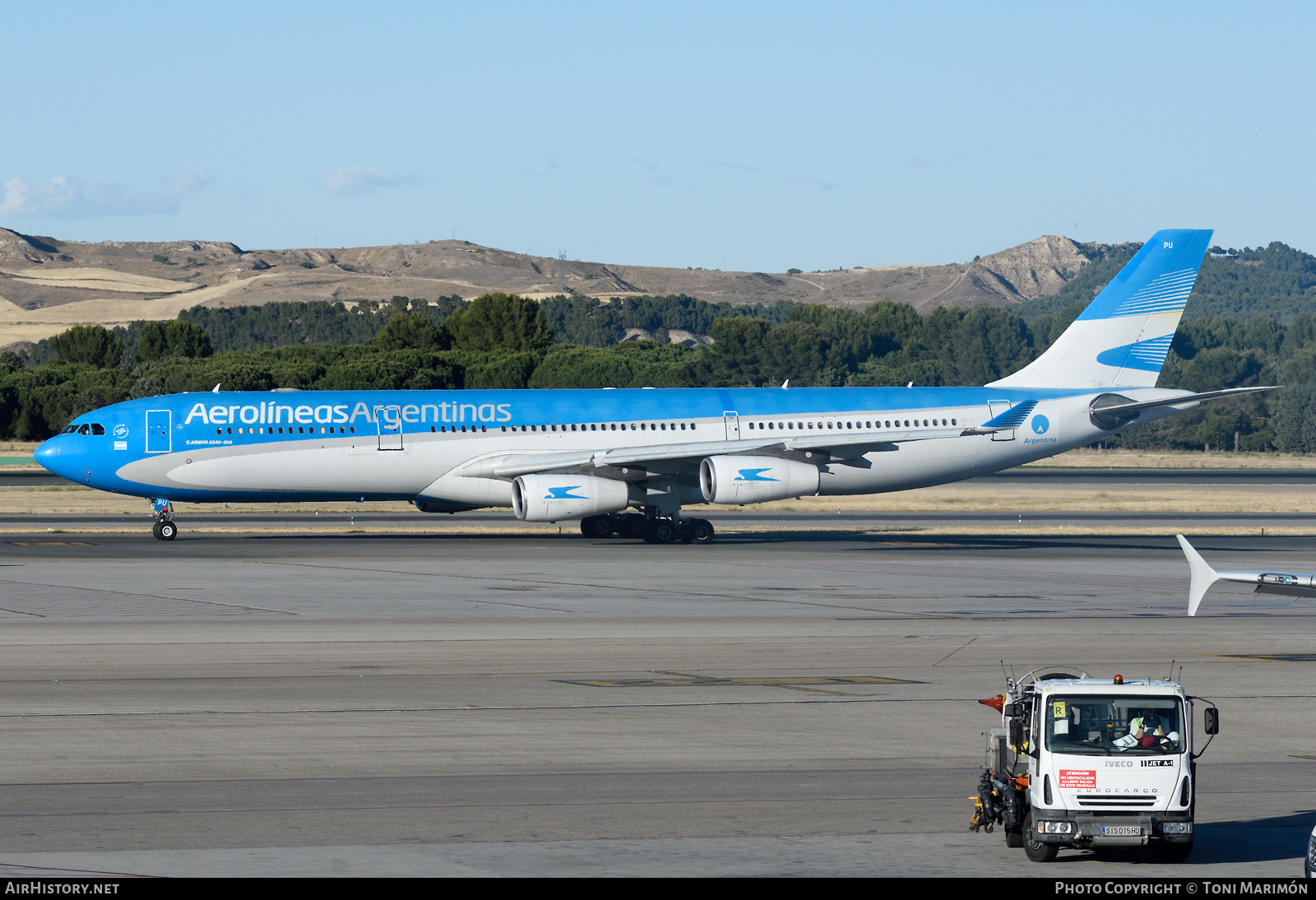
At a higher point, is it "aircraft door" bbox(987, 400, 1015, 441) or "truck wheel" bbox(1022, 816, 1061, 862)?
"aircraft door" bbox(987, 400, 1015, 441)

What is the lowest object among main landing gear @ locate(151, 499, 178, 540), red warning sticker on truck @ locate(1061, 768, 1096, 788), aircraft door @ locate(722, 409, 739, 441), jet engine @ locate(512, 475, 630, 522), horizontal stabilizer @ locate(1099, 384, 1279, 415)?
main landing gear @ locate(151, 499, 178, 540)

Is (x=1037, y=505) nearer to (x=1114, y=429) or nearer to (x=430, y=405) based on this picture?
(x=1114, y=429)

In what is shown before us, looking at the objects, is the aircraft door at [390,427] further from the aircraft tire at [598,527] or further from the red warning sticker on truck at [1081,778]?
the red warning sticker on truck at [1081,778]

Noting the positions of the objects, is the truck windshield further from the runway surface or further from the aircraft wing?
the aircraft wing

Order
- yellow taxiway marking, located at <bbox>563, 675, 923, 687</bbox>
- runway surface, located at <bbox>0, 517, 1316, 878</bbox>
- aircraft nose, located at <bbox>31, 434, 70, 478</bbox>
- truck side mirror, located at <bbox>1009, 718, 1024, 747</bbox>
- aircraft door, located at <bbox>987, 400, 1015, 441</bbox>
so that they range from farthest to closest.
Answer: aircraft door, located at <bbox>987, 400, 1015, 441</bbox> → aircraft nose, located at <bbox>31, 434, 70, 478</bbox> → yellow taxiway marking, located at <bbox>563, 675, 923, 687</bbox> → runway surface, located at <bbox>0, 517, 1316, 878</bbox> → truck side mirror, located at <bbox>1009, 718, 1024, 747</bbox>

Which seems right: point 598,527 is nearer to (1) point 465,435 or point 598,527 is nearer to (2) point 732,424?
(2) point 732,424

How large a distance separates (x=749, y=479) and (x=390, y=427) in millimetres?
11480

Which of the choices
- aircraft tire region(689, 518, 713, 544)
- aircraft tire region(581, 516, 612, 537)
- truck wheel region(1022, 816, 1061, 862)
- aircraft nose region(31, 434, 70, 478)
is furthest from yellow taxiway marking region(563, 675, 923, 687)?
aircraft nose region(31, 434, 70, 478)

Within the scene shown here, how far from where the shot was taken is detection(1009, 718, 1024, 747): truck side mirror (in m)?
14.2

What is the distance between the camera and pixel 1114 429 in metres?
55.2

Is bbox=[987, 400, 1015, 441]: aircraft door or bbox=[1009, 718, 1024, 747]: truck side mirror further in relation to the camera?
bbox=[987, 400, 1015, 441]: aircraft door

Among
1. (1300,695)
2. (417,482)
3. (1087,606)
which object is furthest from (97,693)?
(417,482)

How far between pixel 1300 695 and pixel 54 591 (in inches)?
1034

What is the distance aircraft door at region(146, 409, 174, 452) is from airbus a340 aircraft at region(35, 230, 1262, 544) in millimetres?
51
